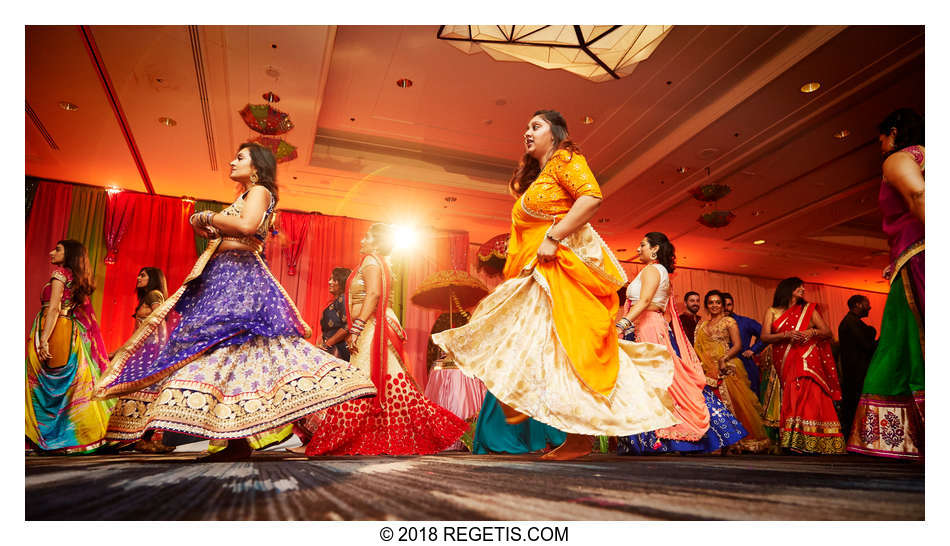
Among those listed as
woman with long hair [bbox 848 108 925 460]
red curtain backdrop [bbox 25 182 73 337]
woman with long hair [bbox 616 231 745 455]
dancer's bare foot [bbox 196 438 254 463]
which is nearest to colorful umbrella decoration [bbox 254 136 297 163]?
red curtain backdrop [bbox 25 182 73 337]

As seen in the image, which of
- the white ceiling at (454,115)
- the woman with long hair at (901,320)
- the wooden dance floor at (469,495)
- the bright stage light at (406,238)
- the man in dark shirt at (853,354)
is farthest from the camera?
the bright stage light at (406,238)

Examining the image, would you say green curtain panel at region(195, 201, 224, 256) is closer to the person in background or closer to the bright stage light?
the bright stage light

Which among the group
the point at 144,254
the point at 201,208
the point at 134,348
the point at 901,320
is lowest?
the point at 134,348

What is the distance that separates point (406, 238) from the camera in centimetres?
991

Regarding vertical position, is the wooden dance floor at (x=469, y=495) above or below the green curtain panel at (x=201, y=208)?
below

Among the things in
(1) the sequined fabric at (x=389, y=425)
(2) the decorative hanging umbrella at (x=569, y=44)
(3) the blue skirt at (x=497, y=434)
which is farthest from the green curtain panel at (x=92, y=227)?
(3) the blue skirt at (x=497, y=434)

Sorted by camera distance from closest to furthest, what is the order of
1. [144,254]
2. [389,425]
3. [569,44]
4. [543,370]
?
[543,370], [389,425], [569,44], [144,254]

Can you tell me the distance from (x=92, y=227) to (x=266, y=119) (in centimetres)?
385

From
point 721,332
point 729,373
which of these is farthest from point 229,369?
point 721,332

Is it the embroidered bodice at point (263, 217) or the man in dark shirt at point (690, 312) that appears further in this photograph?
the man in dark shirt at point (690, 312)

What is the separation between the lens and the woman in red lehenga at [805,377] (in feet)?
14.5

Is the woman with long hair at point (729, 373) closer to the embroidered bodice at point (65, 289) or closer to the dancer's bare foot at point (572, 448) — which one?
the dancer's bare foot at point (572, 448)

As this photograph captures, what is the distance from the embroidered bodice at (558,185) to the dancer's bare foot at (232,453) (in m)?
1.57

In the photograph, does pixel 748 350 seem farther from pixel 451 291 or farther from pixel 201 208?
pixel 201 208
